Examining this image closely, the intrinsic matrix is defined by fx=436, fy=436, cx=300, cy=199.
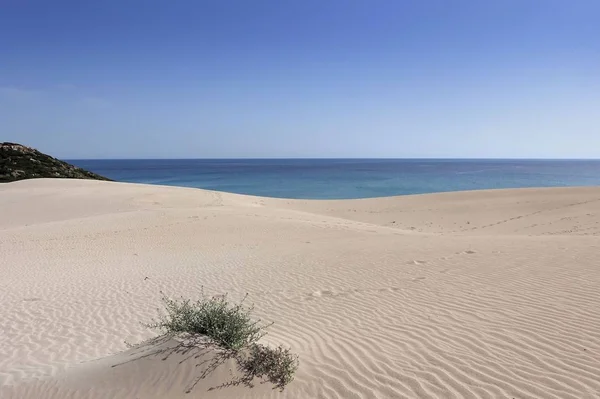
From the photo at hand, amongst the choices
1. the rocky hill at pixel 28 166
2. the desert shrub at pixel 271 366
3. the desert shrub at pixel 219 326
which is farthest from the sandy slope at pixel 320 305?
the rocky hill at pixel 28 166

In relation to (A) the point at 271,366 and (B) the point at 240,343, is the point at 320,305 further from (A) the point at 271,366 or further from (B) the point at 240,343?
(A) the point at 271,366

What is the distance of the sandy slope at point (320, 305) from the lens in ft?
15.5

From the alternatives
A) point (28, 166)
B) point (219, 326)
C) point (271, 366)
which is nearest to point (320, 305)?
point (219, 326)

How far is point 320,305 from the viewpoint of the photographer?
8.29 m

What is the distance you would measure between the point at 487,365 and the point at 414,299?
126 inches

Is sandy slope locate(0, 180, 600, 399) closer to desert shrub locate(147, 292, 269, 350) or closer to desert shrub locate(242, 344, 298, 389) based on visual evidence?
desert shrub locate(242, 344, 298, 389)

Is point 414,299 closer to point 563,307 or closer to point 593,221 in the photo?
point 563,307

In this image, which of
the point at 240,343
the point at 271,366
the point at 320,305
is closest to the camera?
the point at 271,366

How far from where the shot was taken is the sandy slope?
4727mm

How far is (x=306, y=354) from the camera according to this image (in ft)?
18.1

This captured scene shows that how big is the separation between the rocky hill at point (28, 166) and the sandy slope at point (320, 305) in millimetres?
29773

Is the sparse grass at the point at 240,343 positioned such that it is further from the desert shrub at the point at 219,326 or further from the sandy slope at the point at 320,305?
the sandy slope at the point at 320,305

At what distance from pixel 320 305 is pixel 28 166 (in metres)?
49.1

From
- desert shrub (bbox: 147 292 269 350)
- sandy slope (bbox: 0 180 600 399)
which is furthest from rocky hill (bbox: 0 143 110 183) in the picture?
desert shrub (bbox: 147 292 269 350)
